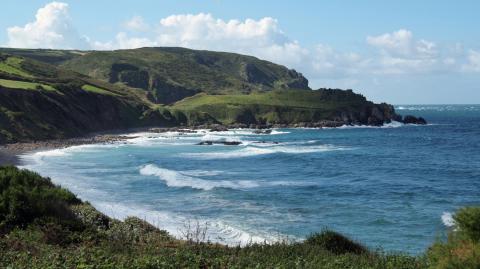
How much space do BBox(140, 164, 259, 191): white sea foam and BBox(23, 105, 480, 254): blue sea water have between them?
0.31ft

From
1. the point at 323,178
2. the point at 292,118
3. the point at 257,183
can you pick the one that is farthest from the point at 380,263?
the point at 292,118

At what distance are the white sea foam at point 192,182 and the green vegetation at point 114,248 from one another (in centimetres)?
2535

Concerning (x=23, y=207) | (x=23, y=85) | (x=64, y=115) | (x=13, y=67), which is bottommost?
(x=23, y=207)

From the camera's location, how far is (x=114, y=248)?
16.3m

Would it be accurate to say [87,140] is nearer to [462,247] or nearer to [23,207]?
[23,207]

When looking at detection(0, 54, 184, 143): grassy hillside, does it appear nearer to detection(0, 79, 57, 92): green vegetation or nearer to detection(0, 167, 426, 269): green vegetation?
detection(0, 79, 57, 92): green vegetation

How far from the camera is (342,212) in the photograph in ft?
123

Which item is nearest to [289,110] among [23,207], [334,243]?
[334,243]

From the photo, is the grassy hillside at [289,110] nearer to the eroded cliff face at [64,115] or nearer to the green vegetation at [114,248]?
the eroded cliff face at [64,115]

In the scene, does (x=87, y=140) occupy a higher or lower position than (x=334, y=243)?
lower

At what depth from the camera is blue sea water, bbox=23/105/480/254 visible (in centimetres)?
3253

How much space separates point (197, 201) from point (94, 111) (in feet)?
323

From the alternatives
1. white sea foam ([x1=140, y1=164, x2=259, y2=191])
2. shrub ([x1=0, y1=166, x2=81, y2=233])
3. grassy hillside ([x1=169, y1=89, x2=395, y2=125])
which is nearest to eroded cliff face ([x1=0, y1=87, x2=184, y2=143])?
grassy hillside ([x1=169, y1=89, x2=395, y2=125])

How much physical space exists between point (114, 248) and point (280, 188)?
108 ft
